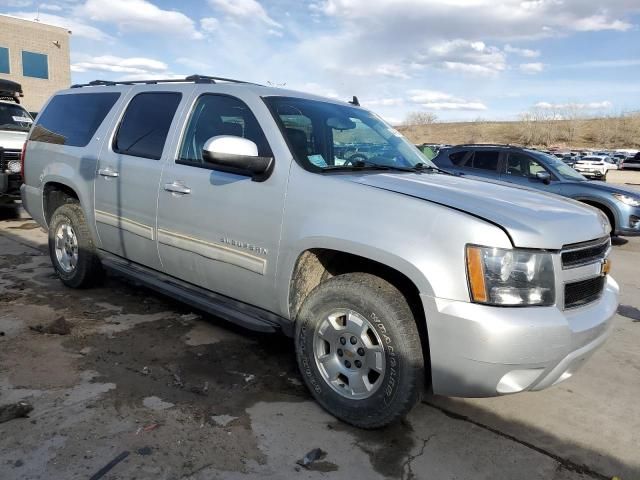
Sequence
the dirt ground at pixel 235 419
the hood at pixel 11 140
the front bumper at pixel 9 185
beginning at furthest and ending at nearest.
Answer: the hood at pixel 11 140 < the front bumper at pixel 9 185 < the dirt ground at pixel 235 419

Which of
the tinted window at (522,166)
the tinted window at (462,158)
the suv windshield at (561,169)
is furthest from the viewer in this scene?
the tinted window at (462,158)

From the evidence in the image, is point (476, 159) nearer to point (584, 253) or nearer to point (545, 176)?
point (545, 176)

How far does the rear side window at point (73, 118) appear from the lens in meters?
4.91

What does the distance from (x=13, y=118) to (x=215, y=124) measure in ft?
27.5

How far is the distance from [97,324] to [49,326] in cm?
35

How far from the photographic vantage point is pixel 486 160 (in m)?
10.7

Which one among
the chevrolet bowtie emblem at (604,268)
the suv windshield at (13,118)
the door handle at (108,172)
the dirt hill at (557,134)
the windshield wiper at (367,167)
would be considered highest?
the dirt hill at (557,134)

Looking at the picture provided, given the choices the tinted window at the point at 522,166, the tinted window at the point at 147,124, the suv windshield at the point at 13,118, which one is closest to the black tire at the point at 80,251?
the tinted window at the point at 147,124

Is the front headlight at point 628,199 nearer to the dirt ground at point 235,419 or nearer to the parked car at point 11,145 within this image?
the dirt ground at point 235,419

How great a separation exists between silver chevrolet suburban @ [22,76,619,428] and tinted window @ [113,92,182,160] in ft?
0.05

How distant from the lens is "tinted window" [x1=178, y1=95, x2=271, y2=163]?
3.67m

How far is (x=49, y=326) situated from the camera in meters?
4.30

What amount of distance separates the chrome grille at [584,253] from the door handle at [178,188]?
2.42m

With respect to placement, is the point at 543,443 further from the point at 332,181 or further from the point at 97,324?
the point at 97,324
